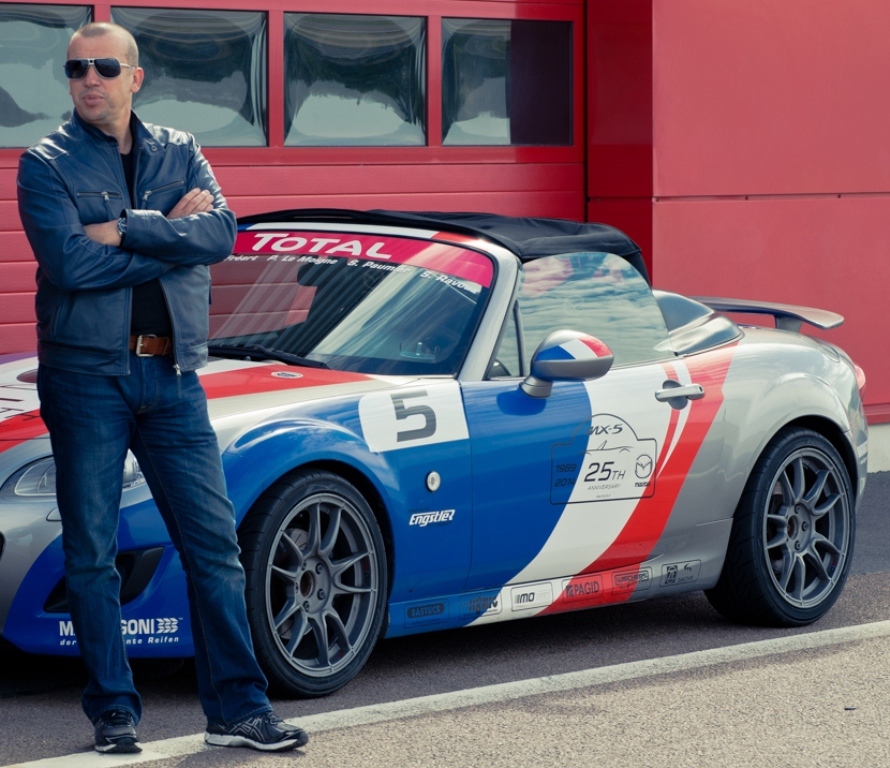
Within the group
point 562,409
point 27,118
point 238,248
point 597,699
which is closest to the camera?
point 597,699

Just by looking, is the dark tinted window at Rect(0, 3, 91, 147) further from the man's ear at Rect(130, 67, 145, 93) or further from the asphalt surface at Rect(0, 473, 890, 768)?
the man's ear at Rect(130, 67, 145, 93)

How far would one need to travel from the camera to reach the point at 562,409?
6.04m

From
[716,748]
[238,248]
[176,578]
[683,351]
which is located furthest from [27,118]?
[716,748]

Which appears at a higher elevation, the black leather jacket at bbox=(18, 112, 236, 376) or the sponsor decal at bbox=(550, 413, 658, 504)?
the black leather jacket at bbox=(18, 112, 236, 376)

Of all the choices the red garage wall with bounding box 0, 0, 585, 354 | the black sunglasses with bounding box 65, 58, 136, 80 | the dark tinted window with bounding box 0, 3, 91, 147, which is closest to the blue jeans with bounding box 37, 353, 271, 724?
the black sunglasses with bounding box 65, 58, 136, 80

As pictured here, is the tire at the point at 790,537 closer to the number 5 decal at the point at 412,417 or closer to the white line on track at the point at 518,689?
the white line on track at the point at 518,689

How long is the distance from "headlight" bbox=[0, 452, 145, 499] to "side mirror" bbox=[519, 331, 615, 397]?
1.42 m

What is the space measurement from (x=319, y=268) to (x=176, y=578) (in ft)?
4.97

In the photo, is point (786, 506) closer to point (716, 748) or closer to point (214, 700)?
point (716, 748)

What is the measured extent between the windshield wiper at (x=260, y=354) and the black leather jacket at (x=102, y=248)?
3.95 feet

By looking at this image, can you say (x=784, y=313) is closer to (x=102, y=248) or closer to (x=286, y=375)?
(x=286, y=375)

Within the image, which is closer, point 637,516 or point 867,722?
point 867,722

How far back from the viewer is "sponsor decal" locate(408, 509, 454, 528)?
564 centimetres

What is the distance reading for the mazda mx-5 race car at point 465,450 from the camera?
5.24 m
